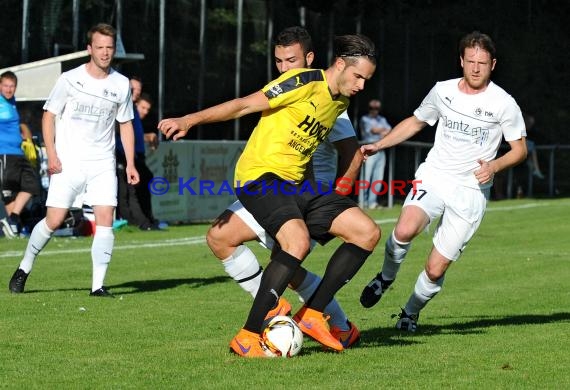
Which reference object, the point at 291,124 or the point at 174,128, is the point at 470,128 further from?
the point at 174,128

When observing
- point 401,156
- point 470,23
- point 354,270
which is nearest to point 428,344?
point 354,270

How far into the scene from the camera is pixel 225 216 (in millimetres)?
8391

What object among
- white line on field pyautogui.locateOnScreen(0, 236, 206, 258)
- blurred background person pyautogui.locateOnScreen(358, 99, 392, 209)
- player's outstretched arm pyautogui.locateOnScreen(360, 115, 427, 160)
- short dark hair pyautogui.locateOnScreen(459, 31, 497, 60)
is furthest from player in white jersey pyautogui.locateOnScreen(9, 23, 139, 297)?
blurred background person pyautogui.locateOnScreen(358, 99, 392, 209)

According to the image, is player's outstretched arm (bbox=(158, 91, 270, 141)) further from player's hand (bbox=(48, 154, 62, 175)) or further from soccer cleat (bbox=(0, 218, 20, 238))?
soccer cleat (bbox=(0, 218, 20, 238))

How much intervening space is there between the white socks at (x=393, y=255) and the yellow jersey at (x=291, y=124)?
1.59m

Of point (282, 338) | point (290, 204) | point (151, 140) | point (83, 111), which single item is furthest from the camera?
point (151, 140)

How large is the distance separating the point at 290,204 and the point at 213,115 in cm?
75

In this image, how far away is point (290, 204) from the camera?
796 centimetres

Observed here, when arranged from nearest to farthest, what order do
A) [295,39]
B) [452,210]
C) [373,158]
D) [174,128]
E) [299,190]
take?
1. [174,128]
2. [299,190]
3. [295,39]
4. [452,210]
5. [373,158]

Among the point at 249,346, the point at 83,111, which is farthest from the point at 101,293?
the point at 249,346

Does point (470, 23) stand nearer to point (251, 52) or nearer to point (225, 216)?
point (251, 52)

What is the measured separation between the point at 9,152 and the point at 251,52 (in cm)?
917

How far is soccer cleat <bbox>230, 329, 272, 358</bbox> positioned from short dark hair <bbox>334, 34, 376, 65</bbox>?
5.85ft

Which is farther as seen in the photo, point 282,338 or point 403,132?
point 403,132
